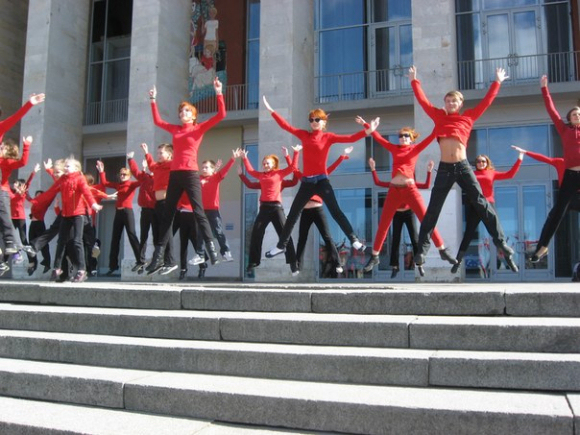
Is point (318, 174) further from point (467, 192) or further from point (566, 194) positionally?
point (566, 194)

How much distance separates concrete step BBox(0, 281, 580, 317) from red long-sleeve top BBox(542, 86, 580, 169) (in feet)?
8.38

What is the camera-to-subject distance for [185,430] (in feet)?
13.1

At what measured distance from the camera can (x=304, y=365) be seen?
455cm

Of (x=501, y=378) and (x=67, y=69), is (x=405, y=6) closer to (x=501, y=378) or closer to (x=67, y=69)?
(x=67, y=69)

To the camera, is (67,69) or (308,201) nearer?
(308,201)

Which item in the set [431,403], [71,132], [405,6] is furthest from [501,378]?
[71,132]

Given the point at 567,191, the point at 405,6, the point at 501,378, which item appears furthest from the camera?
the point at 405,6

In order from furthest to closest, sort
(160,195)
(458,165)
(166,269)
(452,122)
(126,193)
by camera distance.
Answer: (126,193) → (160,195) → (166,269) → (452,122) → (458,165)

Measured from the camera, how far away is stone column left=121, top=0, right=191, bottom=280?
1625cm

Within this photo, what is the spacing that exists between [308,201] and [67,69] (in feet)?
44.2

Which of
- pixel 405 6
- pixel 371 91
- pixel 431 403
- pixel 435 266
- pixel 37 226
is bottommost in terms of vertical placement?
pixel 431 403

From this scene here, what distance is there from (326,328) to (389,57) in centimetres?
1500

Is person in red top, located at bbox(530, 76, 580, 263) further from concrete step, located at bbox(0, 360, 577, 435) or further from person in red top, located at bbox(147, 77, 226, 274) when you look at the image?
person in red top, located at bbox(147, 77, 226, 274)

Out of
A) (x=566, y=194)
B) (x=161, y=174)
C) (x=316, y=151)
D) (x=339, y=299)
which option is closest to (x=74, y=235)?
(x=161, y=174)
